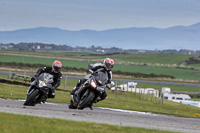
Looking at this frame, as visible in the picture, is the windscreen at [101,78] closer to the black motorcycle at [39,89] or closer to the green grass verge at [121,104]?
the black motorcycle at [39,89]

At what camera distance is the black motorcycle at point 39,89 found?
16297 mm

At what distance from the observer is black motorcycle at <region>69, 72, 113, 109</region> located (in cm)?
1564

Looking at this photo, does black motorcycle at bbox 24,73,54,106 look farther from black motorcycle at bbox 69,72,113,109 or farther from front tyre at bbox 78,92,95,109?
front tyre at bbox 78,92,95,109

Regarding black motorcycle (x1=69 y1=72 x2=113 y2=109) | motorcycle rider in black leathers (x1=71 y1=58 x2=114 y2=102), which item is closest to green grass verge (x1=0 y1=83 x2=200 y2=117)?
motorcycle rider in black leathers (x1=71 y1=58 x2=114 y2=102)

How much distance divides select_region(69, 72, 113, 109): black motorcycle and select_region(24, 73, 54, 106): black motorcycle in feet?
4.21

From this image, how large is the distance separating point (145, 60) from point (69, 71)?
326ft

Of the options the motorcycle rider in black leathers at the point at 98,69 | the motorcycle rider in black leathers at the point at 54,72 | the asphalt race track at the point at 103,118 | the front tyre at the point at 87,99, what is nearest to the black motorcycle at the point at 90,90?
the front tyre at the point at 87,99

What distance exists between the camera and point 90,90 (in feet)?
Answer: 51.6

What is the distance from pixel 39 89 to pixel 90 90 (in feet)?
6.96

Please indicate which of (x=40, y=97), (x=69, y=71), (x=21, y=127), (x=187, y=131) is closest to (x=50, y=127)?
(x=21, y=127)

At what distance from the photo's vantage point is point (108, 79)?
1661cm

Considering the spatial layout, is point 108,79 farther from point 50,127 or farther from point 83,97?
point 50,127

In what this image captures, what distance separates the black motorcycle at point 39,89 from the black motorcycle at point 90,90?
4.21 ft

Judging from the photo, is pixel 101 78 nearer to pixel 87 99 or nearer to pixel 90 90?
pixel 90 90
